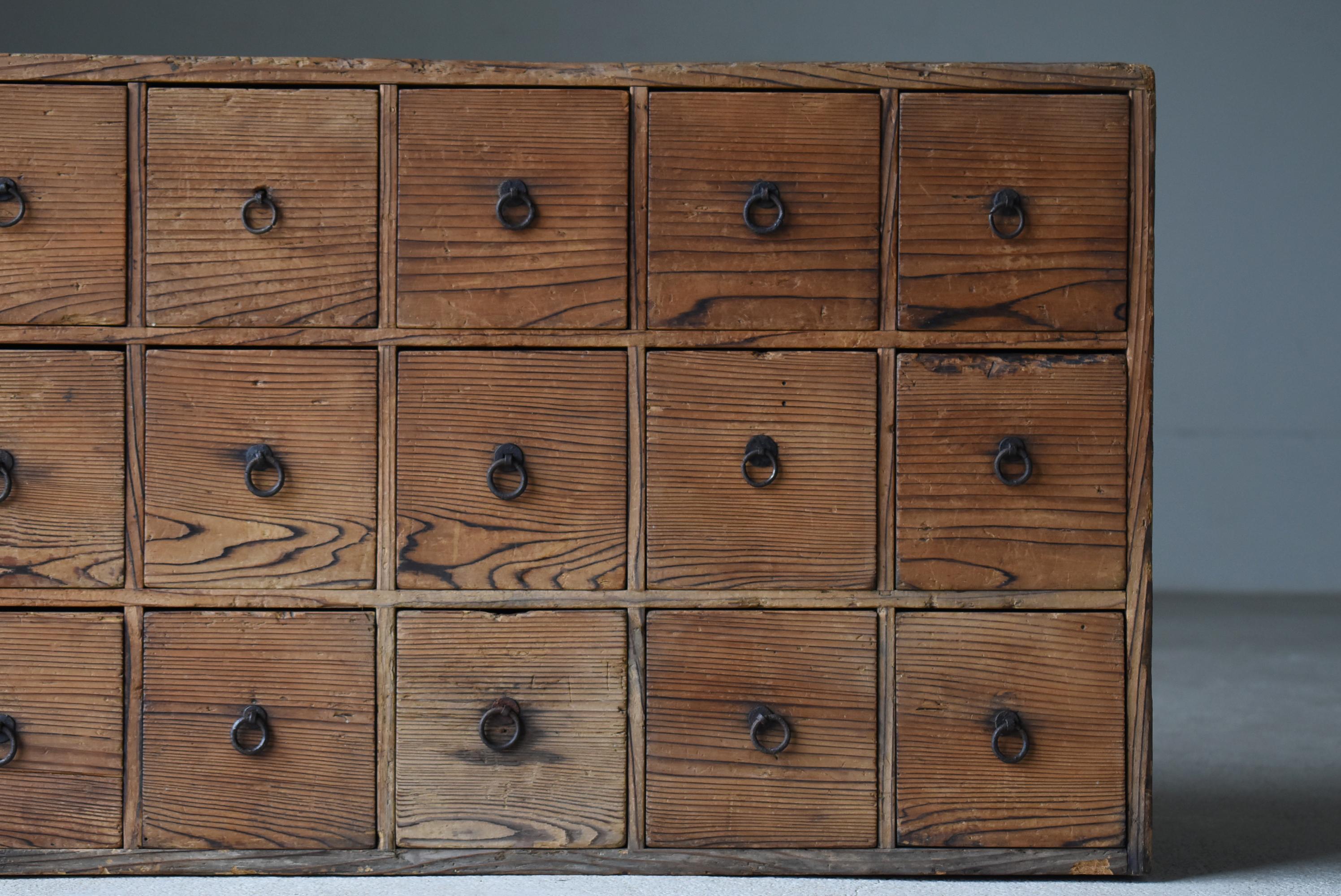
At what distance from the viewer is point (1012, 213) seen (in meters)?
1.60

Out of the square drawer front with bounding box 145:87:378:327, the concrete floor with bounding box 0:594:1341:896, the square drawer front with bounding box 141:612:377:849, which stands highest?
the square drawer front with bounding box 145:87:378:327

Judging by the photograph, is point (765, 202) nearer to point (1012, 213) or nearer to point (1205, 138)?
point (1012, 213)

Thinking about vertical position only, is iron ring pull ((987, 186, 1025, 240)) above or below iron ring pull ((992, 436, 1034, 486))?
above

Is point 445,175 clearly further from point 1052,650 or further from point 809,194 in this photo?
point 1052,650

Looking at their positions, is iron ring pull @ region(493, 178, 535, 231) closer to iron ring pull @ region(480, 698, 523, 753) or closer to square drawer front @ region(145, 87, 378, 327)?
square drawer front @ region(145, 87, 378, 327)

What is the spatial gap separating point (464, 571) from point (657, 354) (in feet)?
1.32

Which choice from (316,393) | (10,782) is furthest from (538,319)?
(10,782)

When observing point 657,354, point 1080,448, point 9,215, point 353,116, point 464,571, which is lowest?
point 464,571

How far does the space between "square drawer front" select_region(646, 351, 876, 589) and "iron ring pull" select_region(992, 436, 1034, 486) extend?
0.56 feet

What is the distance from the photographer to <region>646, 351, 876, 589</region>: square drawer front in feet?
5.24

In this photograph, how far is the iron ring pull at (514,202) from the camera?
158 centimetres

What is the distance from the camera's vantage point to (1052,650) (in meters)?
1.61

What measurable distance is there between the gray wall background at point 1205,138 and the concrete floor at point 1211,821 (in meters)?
1.48

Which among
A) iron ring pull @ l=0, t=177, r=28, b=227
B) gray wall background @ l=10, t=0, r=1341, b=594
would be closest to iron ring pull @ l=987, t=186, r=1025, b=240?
iron ring pull @ l=0, t=177, r=28, b=227
